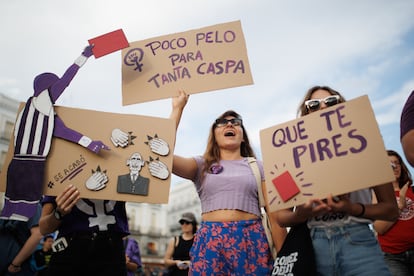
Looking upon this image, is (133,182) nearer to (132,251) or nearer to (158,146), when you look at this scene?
(158,146)

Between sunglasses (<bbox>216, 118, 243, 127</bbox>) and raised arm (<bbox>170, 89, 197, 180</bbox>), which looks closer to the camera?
raised arm (<bbox>170, 89, 197, 180</bbox>)

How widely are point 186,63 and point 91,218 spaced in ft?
4.58

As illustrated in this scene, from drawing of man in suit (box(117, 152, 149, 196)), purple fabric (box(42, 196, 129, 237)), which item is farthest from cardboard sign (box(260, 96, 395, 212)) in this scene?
purple fabric (box(42, 196, 129, 237))

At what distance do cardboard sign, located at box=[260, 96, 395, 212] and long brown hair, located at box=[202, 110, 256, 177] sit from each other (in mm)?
803

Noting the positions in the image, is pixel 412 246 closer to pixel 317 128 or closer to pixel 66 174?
pixel 317 128

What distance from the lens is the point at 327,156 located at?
6.10 ft

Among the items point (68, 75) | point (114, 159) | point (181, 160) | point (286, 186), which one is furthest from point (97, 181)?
point (286, 186)

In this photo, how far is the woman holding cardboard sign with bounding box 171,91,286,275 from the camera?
7.58 ft

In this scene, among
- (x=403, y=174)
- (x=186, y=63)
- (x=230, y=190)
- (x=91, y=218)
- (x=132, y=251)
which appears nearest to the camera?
(x=91, y=218)

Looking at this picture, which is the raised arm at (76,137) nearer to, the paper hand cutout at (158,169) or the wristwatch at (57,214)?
the paper hand cutout at (158,169)

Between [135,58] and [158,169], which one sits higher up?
[135,58]

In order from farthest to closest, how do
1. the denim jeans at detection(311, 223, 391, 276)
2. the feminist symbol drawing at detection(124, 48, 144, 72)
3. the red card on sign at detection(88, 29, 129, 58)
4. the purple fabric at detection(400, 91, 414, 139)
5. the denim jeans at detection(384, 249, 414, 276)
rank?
the denim jeans at detection(384, 249, 414, 276)
the feminist symbol drawing at detection(124, 48, 144, 72)
the red card on sign at detection(88, 29, 129, 58)
the purple fabric at detection(400, 91, 414, 139)
the denim jeans at detection(311, 223, 391, 276)

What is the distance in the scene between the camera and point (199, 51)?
9.49 ft

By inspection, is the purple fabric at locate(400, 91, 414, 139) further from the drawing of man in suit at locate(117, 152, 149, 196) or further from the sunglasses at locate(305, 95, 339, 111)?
the drawing of man in suit at locate(117, 152, 149, 196)
